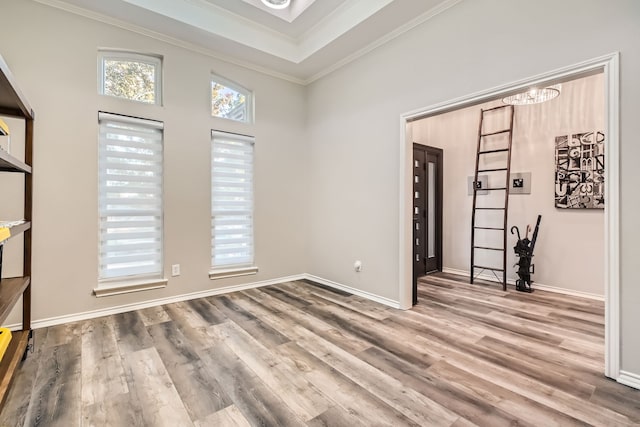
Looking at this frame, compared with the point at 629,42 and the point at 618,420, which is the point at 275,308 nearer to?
the point at 618,420

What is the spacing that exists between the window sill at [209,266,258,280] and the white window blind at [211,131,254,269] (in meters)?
0.07

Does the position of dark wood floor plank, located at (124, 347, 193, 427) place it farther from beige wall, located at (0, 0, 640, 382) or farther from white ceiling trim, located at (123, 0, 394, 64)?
white ceiling trim, located at (123, 0, 394, 64)

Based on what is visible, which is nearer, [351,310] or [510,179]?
[351,310]

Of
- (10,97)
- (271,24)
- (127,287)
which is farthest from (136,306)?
(271,24)

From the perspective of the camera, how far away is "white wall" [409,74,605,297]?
12.1 feet

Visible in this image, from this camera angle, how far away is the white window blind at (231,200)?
382 centimetres

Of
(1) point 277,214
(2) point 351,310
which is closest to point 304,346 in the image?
(2) point 351,310

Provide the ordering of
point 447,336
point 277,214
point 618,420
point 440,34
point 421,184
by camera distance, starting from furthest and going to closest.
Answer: point 421,184
point 277,214
point 440,34
point 447,336
point 618,420

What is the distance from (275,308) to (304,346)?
97cm

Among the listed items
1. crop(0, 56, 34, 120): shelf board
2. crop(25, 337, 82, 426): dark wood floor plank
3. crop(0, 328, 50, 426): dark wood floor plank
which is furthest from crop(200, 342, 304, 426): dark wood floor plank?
crop(0, 56, 34, 120): shelf board

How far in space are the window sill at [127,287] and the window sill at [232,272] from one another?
561 mm

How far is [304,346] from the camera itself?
2381mm

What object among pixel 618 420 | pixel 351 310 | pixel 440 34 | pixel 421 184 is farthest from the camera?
pixel 421 184

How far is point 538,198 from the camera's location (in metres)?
4.13
